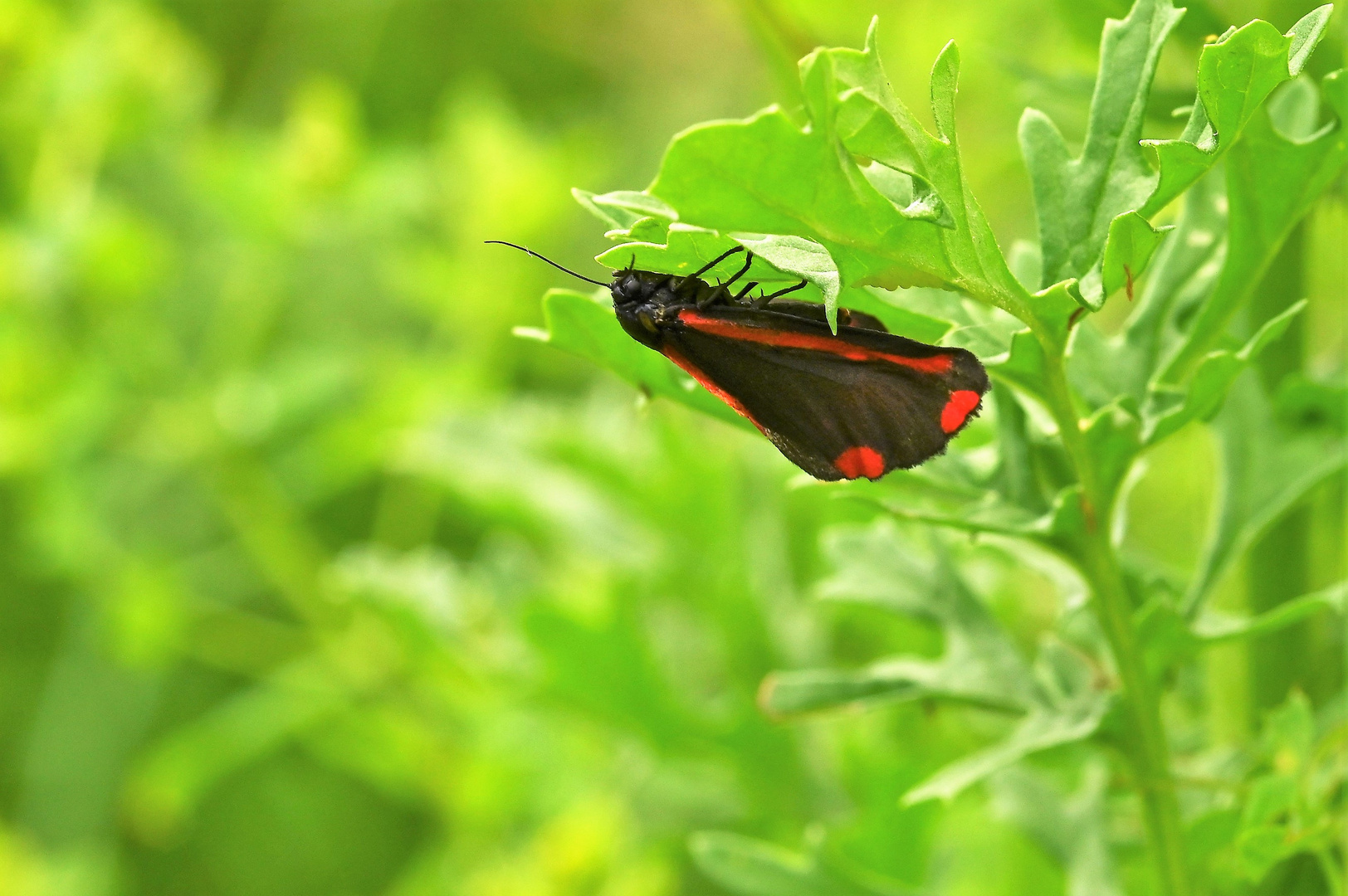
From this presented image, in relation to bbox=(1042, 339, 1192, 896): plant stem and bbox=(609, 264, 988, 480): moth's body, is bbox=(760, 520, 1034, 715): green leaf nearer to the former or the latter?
bbox=(1042, 339, 1192, 896): plant stem

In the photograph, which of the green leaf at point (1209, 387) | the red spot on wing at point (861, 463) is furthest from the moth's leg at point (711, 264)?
the green leaf at point (1209, 387)

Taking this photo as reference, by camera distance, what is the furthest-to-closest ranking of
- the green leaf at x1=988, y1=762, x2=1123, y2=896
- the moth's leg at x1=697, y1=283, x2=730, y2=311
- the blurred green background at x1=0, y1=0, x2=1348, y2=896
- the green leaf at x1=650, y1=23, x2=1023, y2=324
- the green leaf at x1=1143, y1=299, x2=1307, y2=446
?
the blurred green background at x1=0, y1=0, x2=1348, y2=896 → the green leaf at x1=988, y1=762, x2=1123, y2=896 → the moth's leg at x1=697, y1=283, x2=730, y2=311 → the green leaf at x1=1143, y1=299, x2=1307, y2=446 → the green leaf at x1=650, y1=23, x2=1023, y2=324

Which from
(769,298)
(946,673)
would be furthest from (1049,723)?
(769,298)

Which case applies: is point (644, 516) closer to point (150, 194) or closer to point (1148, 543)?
point (1148, 543)

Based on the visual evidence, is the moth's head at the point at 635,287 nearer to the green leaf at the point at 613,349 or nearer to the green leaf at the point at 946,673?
the green leaf at the point at 613,349

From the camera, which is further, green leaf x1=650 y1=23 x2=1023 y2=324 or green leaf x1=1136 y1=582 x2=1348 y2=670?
green leaf x1=1136 y1=582 x2=1348 y2=670

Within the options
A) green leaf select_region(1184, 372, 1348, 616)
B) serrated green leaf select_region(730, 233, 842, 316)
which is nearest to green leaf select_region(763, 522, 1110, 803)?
green leaf select_region(1184, 372, 1348, 616)

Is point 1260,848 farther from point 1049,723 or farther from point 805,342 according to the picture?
point 805,342

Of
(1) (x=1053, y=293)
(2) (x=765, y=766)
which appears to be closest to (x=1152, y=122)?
(1) (x=1053, y=293)
